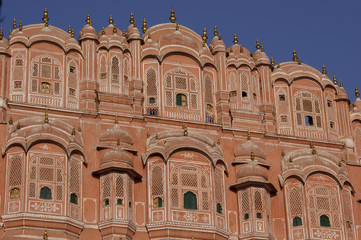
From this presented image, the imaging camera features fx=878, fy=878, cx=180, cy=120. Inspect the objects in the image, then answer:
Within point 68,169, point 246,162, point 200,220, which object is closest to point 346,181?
point 246,162

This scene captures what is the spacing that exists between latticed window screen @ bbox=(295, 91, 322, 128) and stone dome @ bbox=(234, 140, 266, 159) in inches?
104

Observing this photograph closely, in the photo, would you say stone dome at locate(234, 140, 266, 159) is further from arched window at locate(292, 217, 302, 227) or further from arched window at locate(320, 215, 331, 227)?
arched window at locate(320, 215, 331, 227)

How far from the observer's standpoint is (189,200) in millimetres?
28781

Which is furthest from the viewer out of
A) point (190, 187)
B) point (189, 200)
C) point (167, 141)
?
point (167, 141)

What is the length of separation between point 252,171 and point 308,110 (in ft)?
15.0

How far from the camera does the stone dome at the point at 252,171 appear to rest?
29.7 meters

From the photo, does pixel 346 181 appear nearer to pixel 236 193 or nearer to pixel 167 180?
pixel 236 193

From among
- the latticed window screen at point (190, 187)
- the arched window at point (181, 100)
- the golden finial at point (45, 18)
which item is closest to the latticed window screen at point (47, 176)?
the latticed window screen at point (190, 187)

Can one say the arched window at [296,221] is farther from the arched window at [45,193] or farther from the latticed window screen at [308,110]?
the arched window at [45,193]

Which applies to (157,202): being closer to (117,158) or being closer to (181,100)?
(117,158)

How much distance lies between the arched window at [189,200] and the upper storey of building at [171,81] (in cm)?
302

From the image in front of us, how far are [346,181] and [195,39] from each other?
758 cm

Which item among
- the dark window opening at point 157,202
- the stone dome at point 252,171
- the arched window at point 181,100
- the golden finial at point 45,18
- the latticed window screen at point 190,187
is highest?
the golden finial at point 45,18

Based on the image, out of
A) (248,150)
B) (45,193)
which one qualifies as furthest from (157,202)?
(248,150)
